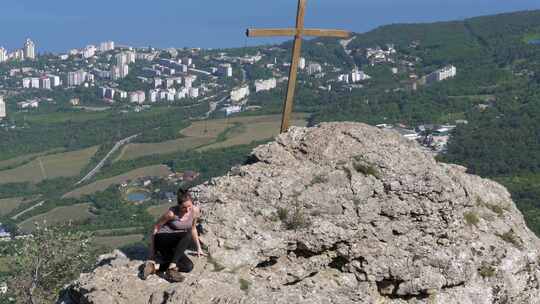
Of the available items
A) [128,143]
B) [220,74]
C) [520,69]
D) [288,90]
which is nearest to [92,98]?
[220,74]

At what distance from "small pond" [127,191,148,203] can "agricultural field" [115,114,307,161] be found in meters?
16.4

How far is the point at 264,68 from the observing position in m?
168

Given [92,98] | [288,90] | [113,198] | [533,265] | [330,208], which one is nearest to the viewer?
[330,208]

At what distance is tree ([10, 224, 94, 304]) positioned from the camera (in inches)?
642

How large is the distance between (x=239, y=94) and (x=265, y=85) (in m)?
6.92

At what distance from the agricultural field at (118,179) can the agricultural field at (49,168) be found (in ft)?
27.4

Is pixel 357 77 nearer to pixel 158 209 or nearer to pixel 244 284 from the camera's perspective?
pixel 158 209

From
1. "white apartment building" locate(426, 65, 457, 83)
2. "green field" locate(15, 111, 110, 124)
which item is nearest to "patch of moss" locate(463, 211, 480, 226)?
"white apartment building" locate(426, 65, 457, 83)

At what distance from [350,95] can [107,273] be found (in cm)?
11455

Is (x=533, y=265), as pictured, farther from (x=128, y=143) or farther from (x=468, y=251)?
(x=128, y=143)

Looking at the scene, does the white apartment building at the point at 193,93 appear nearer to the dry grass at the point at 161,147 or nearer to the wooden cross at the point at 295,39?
the dry grass at the point at 161,147

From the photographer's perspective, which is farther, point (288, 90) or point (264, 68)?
point (264, 68)

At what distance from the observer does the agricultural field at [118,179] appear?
2965 inches

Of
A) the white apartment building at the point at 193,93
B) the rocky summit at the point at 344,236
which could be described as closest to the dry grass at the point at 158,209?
the rocky summit at the point at 344,236
